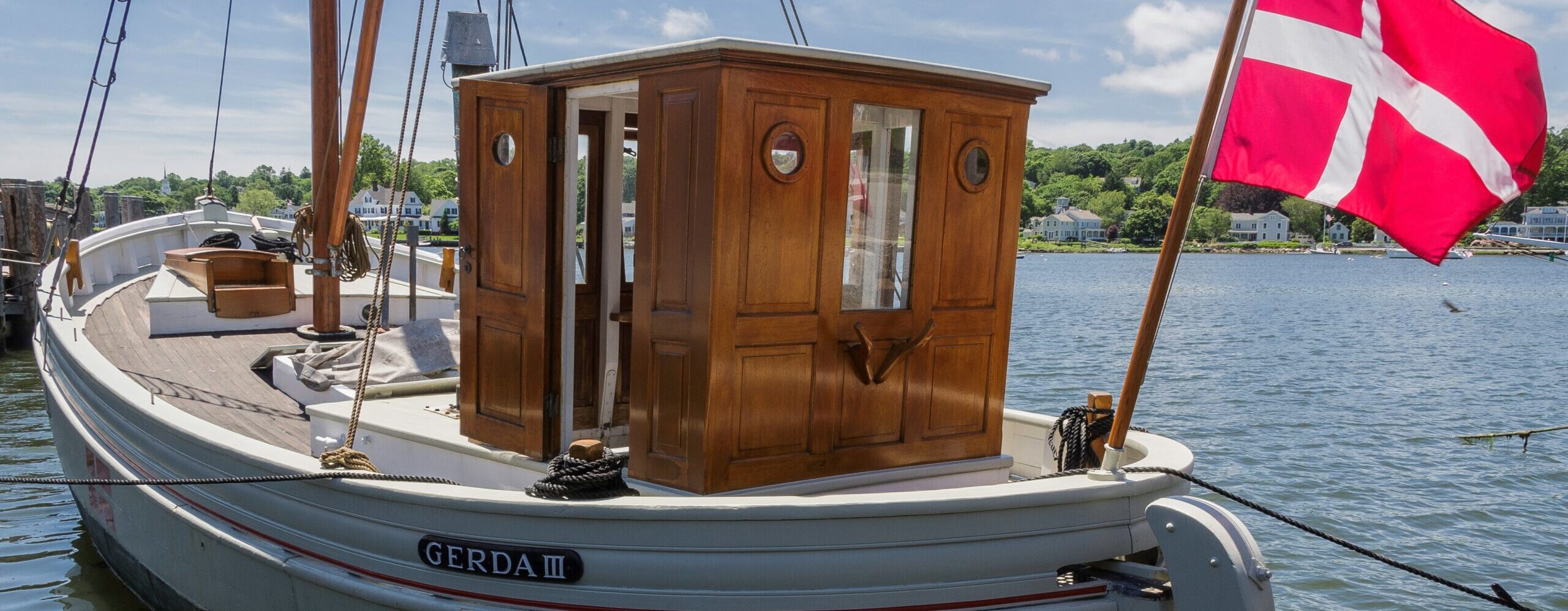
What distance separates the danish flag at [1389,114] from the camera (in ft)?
10.6

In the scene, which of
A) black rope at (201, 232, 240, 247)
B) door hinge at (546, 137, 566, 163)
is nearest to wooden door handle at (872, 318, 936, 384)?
door hinge at (546, 137, 566, 163)

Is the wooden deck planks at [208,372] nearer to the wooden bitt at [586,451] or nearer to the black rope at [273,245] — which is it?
the black rope at [273,245]

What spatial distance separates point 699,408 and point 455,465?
183 centimetres

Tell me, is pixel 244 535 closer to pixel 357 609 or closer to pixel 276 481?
pixel 276 481

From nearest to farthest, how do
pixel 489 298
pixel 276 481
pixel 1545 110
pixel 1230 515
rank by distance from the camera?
1. pixel 1545 110
2. pixel 1230 515
3. pixel 276 481
4. pixel 489 298

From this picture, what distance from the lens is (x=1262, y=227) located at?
128875 millimetres

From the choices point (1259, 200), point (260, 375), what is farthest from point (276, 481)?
point (1259, 200)

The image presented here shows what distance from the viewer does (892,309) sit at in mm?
4598

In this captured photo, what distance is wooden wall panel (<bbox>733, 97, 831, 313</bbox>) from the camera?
4.10 metres

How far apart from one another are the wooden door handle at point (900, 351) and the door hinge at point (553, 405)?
1465mm

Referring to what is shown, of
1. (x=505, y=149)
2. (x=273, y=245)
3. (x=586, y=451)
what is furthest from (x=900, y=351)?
(x=273, y=245)

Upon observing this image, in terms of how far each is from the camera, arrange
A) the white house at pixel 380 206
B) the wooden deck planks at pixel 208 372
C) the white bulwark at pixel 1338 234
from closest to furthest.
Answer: the wooden deck planks at pixel 208 372 < the white house at pixel 380 206 < the white bulwark at pixel 1338 234

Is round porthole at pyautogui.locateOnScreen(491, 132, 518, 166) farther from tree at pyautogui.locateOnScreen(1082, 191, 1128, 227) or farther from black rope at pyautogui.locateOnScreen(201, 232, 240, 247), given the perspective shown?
tree at pyautogui.locateOnScreen(1082, 191, 1128, 227)

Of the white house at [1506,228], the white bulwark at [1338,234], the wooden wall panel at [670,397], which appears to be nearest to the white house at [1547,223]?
the white house at [1506,228]
